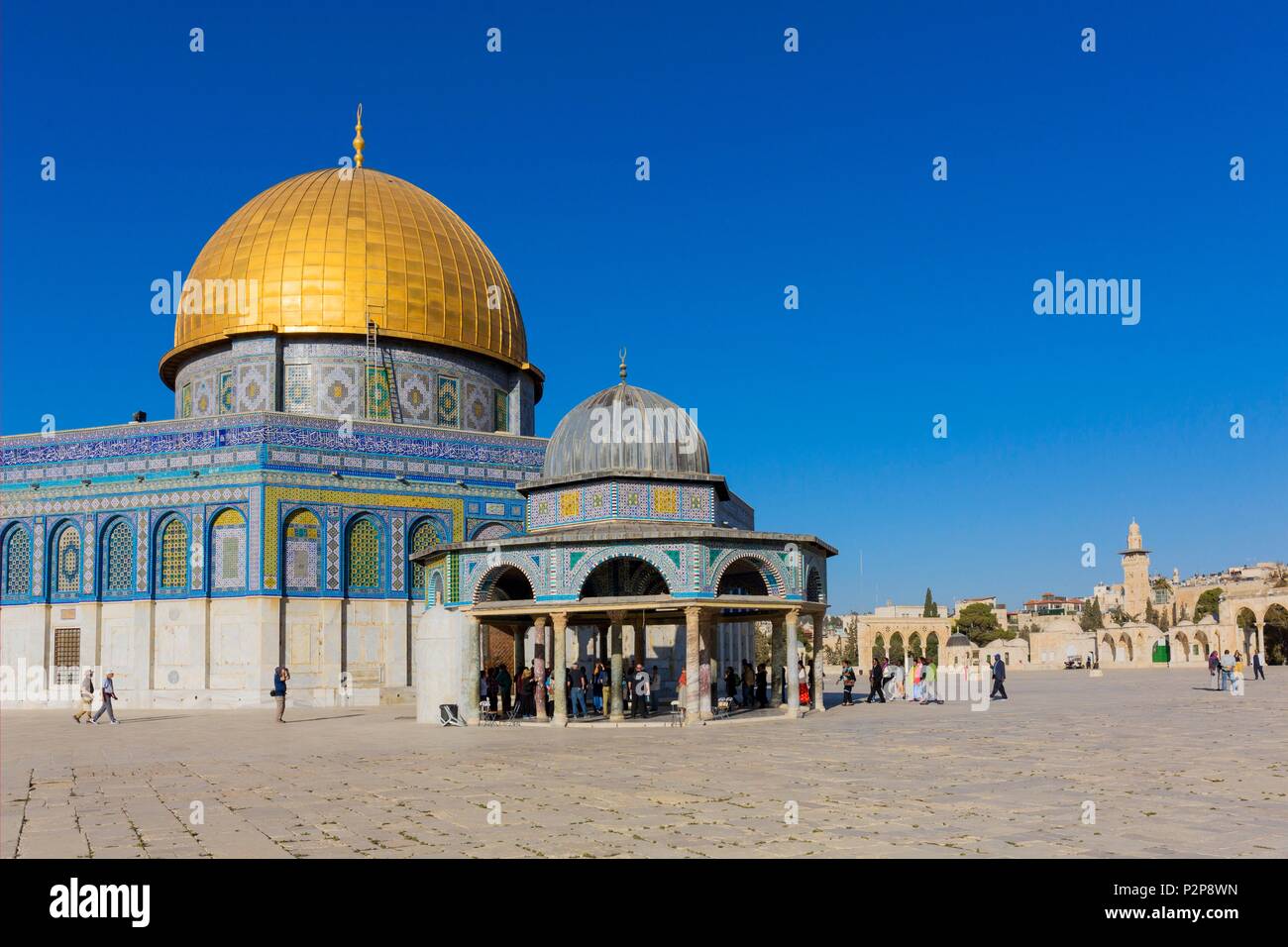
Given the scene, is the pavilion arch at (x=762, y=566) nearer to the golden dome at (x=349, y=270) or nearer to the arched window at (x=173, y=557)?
the arched window at (x=173, y=557)

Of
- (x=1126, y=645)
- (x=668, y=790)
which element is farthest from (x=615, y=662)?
(x=1126, y=645)

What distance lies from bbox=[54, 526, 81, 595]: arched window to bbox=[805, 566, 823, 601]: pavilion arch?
66.0 feet

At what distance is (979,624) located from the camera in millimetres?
109125

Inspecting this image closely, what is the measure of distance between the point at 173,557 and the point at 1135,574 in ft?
311

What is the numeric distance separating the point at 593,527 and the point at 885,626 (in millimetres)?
73910

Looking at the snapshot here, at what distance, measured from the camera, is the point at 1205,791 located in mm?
10477

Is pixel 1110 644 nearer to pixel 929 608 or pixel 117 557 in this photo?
pixel 929 608

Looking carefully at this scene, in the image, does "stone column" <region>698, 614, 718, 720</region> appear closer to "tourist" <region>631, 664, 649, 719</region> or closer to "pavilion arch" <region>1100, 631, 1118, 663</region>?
"tourist" <region>631, 664, 649, 719</region>

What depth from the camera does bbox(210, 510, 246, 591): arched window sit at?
30.7 meters

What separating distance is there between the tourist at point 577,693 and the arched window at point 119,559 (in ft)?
45.7

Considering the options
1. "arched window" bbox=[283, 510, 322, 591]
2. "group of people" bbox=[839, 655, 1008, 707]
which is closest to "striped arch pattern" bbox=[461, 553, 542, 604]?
"group of people" bbox=[839, 655, 1008, 707]

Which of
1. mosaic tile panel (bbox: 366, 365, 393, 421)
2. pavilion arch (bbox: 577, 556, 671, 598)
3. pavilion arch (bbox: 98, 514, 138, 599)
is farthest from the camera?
mosaic tile panel (bbox: 366, 365, 393, 421)

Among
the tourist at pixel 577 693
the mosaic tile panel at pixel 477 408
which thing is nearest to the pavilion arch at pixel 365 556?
the mosaic tile panel at pixel 477 408
